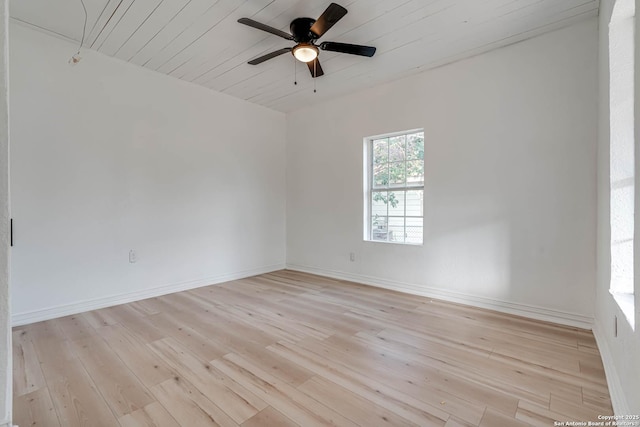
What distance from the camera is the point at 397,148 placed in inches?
151

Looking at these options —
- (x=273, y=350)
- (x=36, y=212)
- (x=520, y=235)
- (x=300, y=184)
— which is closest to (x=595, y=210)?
(x=520, y=235)

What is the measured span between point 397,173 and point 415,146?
1.30 feet

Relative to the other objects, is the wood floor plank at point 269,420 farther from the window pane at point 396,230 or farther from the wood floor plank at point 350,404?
the window pane at point 396,230

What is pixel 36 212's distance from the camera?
107 inches

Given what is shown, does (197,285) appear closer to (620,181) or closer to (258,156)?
(258,156)

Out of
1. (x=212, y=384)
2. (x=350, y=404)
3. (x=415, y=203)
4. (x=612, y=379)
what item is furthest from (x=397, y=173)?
(x=212, y=384)

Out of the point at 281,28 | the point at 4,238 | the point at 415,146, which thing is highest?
the point at 281,28

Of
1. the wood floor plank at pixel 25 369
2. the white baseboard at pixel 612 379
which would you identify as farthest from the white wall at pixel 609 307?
the wood floor plank at pixel 25 369

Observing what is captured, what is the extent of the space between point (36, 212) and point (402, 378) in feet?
11.1

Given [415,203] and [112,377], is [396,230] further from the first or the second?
[112,377]

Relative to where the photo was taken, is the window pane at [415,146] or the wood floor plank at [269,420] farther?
the window pane at [415,146]

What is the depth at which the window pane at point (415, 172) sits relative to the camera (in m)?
3.61

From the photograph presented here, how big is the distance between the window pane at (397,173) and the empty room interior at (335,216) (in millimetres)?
28

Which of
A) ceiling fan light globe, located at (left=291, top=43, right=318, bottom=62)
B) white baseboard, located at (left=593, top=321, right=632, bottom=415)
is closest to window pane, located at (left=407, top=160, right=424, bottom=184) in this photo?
ceiling fan light globe, located at (left=291, top=43, right=318, bottom=62)
